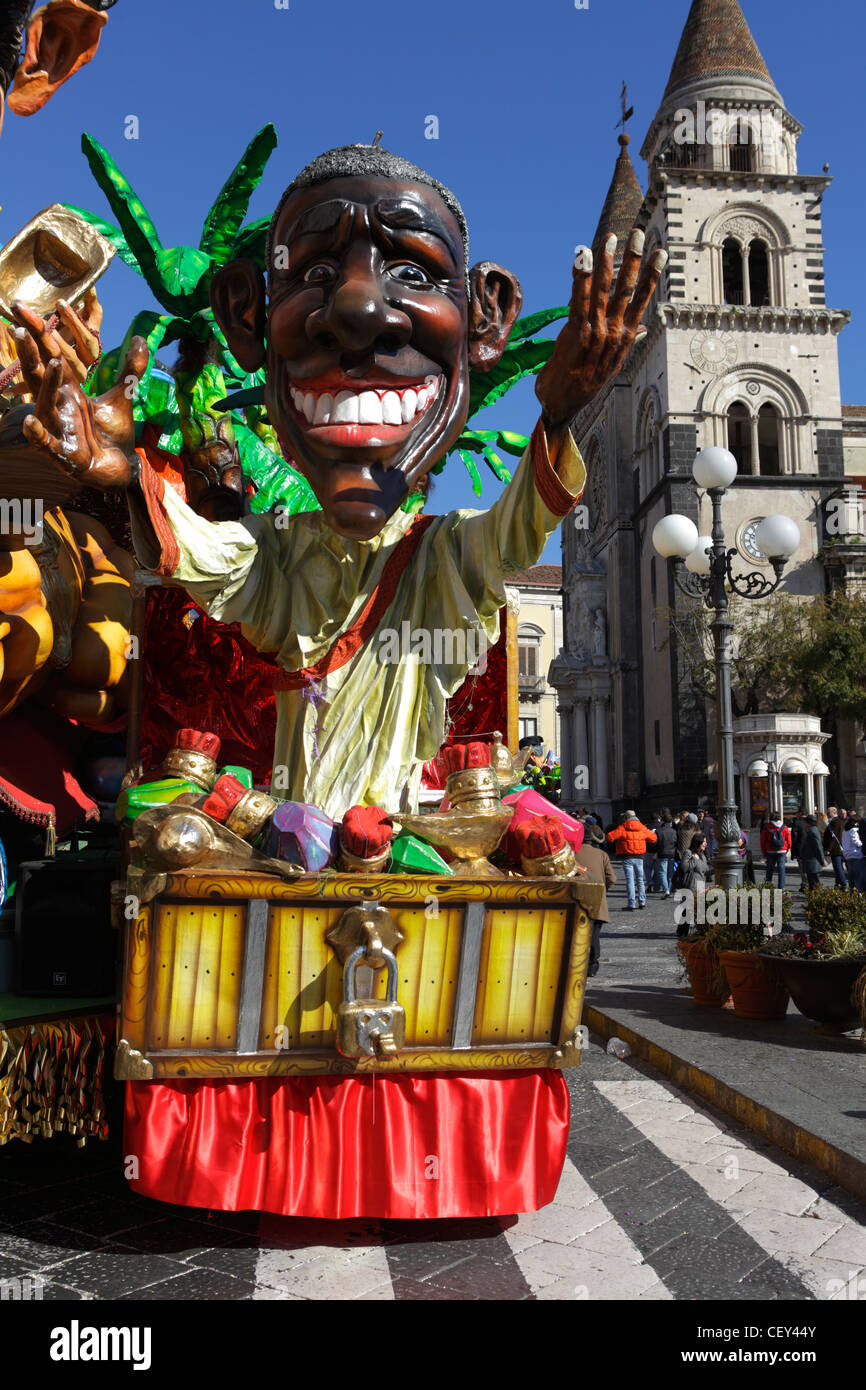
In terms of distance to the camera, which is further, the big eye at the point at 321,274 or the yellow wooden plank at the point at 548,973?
the big eye at the point at 321,274

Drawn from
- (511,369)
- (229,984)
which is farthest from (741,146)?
(229,984)

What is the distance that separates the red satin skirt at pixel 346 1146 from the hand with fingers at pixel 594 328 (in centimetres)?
201

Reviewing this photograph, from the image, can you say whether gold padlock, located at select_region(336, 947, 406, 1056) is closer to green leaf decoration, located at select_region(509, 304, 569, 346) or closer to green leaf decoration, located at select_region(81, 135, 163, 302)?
Answer: green leaf decoration, located at select_region(509, 304, 569, 346)

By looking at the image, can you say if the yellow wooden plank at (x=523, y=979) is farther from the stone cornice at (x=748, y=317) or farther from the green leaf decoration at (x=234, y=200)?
the stone cornice at (x=748, y=317)

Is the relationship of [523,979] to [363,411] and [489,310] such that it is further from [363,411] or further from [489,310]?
[489,310]

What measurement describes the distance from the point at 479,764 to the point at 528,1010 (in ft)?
2.45

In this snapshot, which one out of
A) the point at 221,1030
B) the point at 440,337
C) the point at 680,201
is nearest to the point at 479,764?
the point at 221,1030

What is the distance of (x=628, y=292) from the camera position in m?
2.89

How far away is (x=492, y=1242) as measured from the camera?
315cm

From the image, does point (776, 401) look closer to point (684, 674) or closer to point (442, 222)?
point (684, 674)

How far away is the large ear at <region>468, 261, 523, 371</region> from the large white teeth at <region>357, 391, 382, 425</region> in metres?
0.50

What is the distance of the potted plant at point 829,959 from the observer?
19.7 feet

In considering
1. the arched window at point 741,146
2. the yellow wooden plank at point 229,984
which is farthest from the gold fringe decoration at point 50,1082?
the arched window at point 741,146

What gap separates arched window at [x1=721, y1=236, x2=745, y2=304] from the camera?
3656 cm
